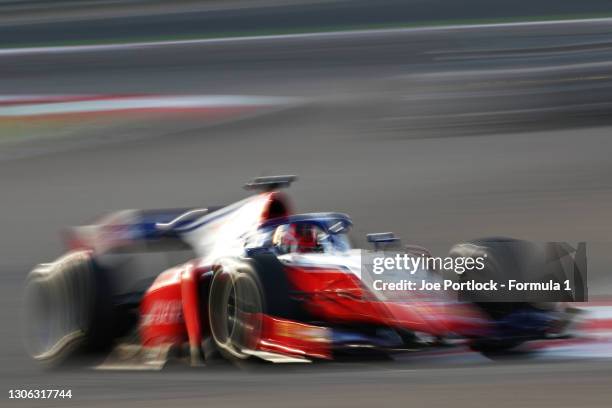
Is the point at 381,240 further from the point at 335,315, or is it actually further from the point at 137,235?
the point at 137,235

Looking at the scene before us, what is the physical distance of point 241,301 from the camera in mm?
5117

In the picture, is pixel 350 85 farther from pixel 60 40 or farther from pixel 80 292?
pixel 80 292

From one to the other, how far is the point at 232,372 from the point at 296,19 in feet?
45.2

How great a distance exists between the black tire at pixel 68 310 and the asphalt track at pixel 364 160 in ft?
0.70

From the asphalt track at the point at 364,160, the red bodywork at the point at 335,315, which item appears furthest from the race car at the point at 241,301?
the asphalt track at the point at 364,160

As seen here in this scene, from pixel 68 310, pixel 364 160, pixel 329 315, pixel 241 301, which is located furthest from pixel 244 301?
pixel 364 160

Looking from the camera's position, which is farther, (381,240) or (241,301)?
(381,240)

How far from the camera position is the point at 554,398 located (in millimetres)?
4188

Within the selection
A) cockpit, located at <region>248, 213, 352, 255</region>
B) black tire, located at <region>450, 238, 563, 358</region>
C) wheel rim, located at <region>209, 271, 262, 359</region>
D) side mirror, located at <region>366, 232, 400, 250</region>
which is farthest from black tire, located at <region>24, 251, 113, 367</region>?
black tire, located at <region>450, 238, 563, 358</region>

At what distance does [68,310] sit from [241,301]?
1.11 metres

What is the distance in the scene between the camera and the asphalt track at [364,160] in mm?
4723

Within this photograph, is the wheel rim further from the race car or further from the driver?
the driver

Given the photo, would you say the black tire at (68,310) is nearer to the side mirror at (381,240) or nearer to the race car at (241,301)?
the race car at (241,301)

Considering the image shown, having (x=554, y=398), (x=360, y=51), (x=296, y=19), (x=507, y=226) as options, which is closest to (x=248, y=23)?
(x=296, y=19)
